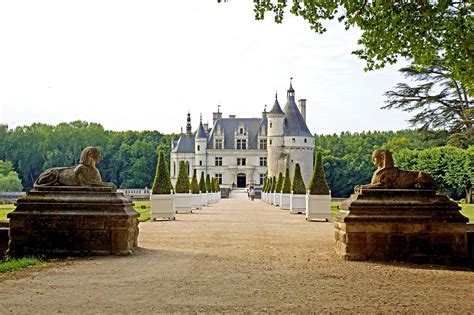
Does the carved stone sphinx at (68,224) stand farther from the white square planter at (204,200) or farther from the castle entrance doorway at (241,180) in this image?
the castle entrance doorway at (241,180)

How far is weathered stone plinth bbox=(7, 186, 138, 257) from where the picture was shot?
320 inches

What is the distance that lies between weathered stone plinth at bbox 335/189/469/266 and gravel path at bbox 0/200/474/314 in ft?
1.39

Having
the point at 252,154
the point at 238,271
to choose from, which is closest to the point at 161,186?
the point at 238,271

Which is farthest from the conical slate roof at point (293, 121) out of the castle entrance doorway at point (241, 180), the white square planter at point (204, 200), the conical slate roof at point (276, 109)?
the white square planter at point (204, 200)

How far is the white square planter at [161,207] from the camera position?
1819 centimetres

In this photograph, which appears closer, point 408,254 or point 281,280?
point 281,280

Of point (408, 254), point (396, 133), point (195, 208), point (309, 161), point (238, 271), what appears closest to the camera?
point (238, 271)

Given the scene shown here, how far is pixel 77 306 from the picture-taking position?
476cm

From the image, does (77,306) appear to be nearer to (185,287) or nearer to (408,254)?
(185,287)

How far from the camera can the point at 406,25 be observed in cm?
880

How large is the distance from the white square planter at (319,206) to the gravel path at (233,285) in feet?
31.5

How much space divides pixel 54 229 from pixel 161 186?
36.0 feet

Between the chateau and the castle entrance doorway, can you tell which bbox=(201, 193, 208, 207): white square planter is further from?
the castle entrance doorway

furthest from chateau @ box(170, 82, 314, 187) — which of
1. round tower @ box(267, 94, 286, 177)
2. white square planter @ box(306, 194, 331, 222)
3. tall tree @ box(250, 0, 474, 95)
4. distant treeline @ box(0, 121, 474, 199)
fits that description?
tall tree @ box(250, 0, 474, 95)
